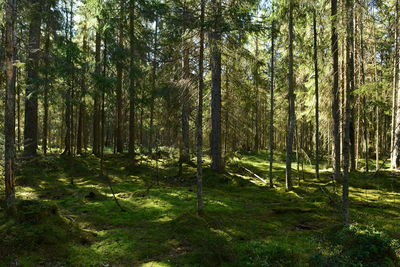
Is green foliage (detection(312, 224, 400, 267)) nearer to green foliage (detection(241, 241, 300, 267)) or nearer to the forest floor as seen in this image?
the forest floor

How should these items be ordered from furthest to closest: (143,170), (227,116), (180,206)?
(227,116)
(143,170)
(180,206)

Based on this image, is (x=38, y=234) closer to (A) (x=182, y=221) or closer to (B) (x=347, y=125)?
(A) (x=182, y=221)

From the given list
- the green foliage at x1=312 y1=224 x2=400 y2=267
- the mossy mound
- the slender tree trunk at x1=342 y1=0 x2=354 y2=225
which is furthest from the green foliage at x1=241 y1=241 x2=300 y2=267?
the mossy mound

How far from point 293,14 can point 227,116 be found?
7.88m

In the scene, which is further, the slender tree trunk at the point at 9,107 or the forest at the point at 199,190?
the slender tree trunk at the point at 9,107

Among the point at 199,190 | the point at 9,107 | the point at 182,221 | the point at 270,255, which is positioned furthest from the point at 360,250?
the point at 9,107

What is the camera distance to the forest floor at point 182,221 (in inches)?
255

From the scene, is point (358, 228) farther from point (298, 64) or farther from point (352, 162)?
point (298, 64)

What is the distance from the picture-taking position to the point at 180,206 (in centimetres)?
1082

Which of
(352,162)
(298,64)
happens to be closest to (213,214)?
(352,162)

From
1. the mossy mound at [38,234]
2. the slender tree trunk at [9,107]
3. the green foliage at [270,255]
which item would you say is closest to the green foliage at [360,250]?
the green foliage at [270,255]

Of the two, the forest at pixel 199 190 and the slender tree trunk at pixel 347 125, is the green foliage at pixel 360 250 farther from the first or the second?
the slender tree trunk at pixel 347 125

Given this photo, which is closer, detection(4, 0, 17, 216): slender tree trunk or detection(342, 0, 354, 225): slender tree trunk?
detection(342, 0, 354, 225): slender tree trunk

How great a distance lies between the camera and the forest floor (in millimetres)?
6477
